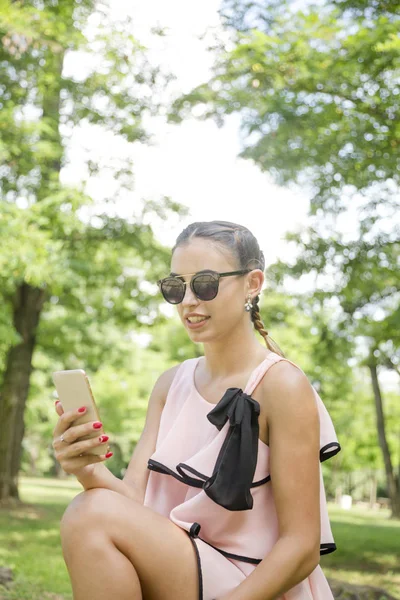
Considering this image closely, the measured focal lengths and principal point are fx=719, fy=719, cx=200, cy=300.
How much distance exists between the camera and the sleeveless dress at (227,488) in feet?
7.34

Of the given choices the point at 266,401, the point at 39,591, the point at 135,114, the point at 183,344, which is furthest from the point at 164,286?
the point at 183,344

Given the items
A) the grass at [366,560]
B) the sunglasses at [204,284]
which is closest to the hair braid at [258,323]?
the sunglasses at [204,284]

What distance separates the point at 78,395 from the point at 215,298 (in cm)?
59

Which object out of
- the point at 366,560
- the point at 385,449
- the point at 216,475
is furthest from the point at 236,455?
the point at 385,449

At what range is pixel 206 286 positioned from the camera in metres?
2.48

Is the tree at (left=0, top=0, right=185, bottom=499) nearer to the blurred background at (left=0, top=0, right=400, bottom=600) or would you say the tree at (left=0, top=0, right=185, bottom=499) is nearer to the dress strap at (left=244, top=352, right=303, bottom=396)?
the blurred background at (left=0, top=0, right=400, bottom=600)

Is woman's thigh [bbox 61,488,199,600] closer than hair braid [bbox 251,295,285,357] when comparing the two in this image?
Yes

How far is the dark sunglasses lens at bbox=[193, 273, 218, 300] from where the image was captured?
8.11 feet

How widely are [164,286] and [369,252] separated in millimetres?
7581

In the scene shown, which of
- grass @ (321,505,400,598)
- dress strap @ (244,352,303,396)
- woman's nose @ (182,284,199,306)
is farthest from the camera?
grass @ (321,505,400,598)

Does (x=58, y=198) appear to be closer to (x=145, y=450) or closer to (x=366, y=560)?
(x=366, y=560)

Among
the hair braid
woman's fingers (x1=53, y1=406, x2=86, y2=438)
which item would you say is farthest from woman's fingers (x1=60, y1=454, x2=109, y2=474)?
the hair braid

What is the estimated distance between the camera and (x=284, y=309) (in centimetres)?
1627

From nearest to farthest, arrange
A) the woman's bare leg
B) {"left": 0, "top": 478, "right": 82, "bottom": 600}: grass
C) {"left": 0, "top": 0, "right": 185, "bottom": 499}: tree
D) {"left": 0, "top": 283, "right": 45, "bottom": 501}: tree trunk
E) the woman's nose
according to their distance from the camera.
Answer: the woman's bare leg, the woman's nose, {"left": 0, "top": 478, "right": 82, "bottom": 600}: grass, {"left": 0, "top": 0, "right": 185, "bottom": 499}: tree, {"left": 0, "top": 283, "right": 45, "bottom": 501}: tree trunk
